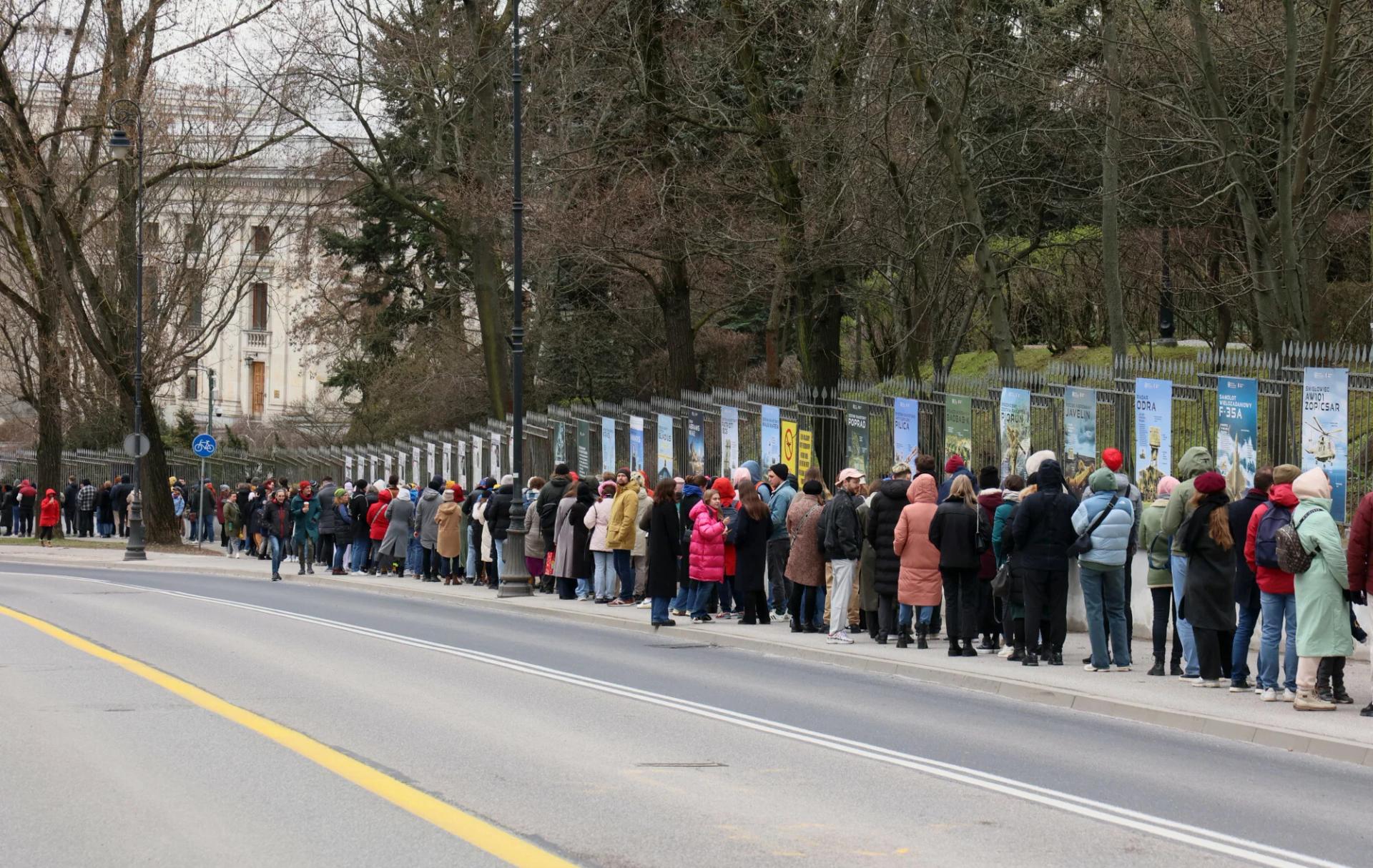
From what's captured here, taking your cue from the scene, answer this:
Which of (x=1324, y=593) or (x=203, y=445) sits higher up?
(x=203, y=445)

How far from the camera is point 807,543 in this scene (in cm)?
1906

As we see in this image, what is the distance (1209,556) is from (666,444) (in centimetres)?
1505

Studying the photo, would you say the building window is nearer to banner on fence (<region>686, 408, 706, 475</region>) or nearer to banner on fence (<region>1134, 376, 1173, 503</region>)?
banner on fence (<region>686, 408, 706, 475</region>)

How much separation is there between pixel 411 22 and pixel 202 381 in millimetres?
60944

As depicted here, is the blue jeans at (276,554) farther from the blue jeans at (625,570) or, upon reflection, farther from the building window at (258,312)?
the building window at (258,312)

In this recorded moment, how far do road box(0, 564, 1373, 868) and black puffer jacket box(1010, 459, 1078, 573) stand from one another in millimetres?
1746

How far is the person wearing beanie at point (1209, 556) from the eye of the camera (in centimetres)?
1413

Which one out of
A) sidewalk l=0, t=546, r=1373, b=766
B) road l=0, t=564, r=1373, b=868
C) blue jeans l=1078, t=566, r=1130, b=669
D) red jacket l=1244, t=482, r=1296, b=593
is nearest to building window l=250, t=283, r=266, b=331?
sidewalk l=0, t=546, r=1373, b=766

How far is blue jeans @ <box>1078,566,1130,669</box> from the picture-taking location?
15586 mm

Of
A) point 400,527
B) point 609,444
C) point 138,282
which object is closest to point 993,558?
point 609,444

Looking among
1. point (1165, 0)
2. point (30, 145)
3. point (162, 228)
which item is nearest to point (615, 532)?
point (1165, 0)

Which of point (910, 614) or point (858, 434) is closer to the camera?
point (910, 614)

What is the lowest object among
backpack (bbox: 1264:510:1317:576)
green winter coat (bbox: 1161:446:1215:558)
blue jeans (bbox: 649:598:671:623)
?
blue jeans (bbox: 649:598:671:623)

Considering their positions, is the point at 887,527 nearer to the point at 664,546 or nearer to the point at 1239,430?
the point at 664,546
